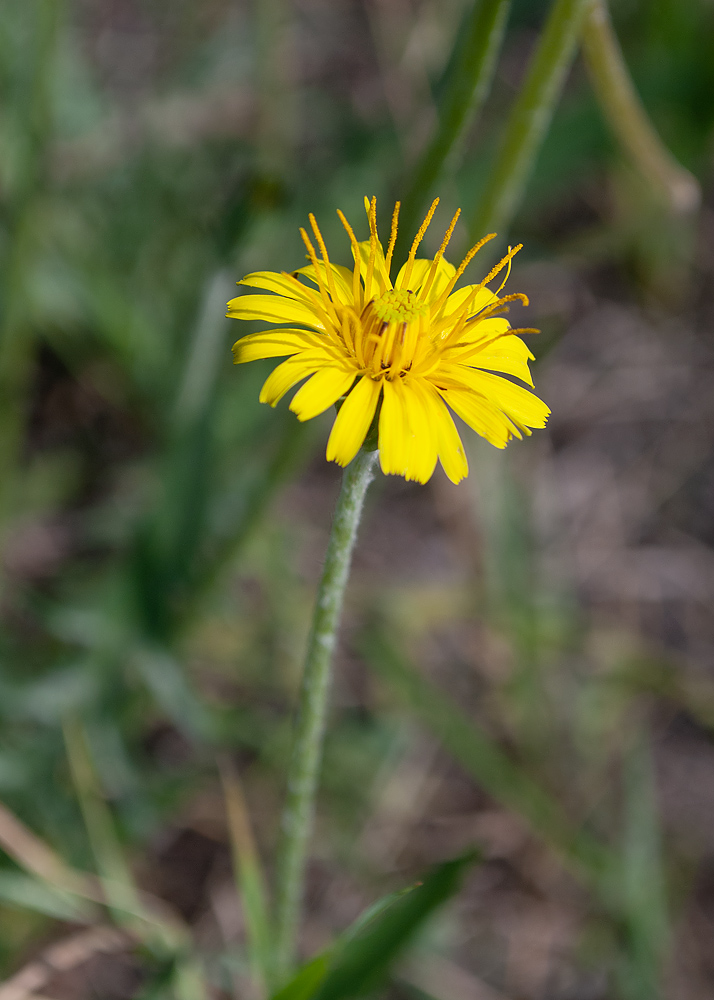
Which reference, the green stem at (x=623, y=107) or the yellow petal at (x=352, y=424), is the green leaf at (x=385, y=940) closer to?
the yellow petal at (x=352, y=424)

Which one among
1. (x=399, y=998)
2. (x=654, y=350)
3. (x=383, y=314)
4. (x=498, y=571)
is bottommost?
(x=399, y=998)

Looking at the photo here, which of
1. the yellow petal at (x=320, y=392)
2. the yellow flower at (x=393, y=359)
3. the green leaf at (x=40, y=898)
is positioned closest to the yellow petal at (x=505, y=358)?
the yellow flower at (x=393, y=359)

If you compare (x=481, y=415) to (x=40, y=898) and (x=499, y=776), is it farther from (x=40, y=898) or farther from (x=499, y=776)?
(x=499, y=776)

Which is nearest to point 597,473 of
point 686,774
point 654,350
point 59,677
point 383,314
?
point 654,350

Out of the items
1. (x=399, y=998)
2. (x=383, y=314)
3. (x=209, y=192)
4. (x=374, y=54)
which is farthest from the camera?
(x=374, y=54)

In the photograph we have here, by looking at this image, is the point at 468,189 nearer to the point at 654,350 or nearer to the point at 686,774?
the point at 654,350

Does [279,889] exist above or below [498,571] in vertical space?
below
